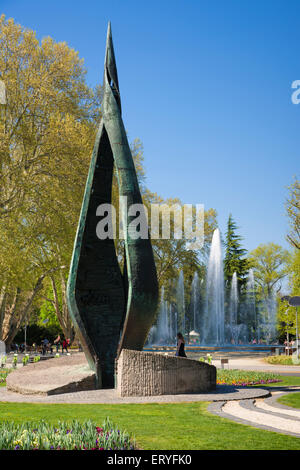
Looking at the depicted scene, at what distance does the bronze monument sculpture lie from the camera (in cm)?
1182

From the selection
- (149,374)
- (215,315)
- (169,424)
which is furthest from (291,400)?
(215,315)

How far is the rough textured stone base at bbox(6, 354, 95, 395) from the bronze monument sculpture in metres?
0.37

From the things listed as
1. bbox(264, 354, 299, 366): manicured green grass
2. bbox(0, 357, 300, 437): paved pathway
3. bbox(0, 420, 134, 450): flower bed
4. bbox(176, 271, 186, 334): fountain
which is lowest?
bbox(264, 354, 299, 366): manicured green grass

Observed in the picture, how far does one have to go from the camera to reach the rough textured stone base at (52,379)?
36.7 ft

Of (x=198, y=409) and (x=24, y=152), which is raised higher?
(x=24, y=152)

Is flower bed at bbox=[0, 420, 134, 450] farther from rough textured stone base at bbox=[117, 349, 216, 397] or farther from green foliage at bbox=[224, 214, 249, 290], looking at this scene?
green foliage at bbox=[224, 214, 249, 290]

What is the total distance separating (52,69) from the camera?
26062 mm

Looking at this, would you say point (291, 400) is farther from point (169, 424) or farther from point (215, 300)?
point (215, 300)

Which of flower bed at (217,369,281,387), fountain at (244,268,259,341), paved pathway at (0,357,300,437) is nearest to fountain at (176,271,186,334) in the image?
fountain at (244,268,259,341)

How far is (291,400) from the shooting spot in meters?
10.4

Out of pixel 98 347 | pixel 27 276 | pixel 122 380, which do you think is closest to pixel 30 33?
pixel 27 276

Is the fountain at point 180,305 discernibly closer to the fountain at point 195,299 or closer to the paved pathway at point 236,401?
the fountain at point 195,299
